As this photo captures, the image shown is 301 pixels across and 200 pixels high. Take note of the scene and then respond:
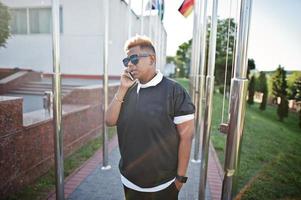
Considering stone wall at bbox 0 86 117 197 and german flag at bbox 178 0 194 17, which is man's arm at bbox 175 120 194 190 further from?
german flag at bbox 178 0 194 17

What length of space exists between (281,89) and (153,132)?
12262 millimetres

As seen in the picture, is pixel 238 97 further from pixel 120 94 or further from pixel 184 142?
pixel 120 94

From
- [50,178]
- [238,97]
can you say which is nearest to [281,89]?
[50,178]

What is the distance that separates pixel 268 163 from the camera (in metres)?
5.30

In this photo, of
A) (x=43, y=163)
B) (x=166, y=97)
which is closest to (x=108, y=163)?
(x=43, y=163)

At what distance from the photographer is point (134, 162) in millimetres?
2062

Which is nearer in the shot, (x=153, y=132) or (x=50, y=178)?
(x=153, y=132)

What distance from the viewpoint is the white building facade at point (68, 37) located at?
47.5 ft

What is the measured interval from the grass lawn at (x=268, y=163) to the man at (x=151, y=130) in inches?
87.3

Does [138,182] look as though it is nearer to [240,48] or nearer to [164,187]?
[164,187]

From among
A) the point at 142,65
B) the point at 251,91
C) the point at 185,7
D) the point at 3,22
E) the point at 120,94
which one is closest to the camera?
the point at 142,65

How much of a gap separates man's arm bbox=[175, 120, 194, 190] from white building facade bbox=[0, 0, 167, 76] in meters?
13.2

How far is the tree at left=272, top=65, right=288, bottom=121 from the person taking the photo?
1109 centimetres

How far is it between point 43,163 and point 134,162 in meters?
2.75
